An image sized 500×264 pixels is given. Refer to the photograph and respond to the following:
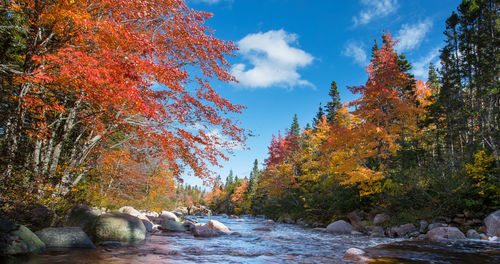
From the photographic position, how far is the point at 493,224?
10.0 metres

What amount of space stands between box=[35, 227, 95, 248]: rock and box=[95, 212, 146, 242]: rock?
4.53 feet

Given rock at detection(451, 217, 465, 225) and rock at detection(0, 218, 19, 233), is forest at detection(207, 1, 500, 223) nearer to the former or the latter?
rock at detection(451, 217, 465, 225)

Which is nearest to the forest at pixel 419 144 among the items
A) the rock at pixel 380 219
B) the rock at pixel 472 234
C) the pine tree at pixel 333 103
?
the rock at pixel 380 219

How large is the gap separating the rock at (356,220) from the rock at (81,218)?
45.3 ft

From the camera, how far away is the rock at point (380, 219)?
14.7m

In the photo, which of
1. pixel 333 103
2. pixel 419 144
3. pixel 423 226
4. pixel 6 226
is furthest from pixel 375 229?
pixel 333 103

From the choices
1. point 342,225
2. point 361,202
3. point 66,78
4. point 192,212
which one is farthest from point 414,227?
point 192,212

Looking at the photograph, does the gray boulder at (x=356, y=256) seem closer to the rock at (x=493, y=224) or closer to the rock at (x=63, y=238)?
the rock at (x=63, y=238)

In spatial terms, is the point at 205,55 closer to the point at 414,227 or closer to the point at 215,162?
the point at 215,162

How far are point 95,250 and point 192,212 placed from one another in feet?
224

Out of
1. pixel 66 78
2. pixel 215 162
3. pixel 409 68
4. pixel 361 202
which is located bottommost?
pixel 361 202

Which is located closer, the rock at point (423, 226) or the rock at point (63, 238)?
the rock at point (63, 238)

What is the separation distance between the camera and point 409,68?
28656mm

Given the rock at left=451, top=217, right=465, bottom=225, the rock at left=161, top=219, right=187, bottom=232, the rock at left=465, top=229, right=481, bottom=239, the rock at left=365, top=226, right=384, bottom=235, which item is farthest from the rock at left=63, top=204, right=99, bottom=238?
the rock at left=451, top=217, right=465, bottom=225
